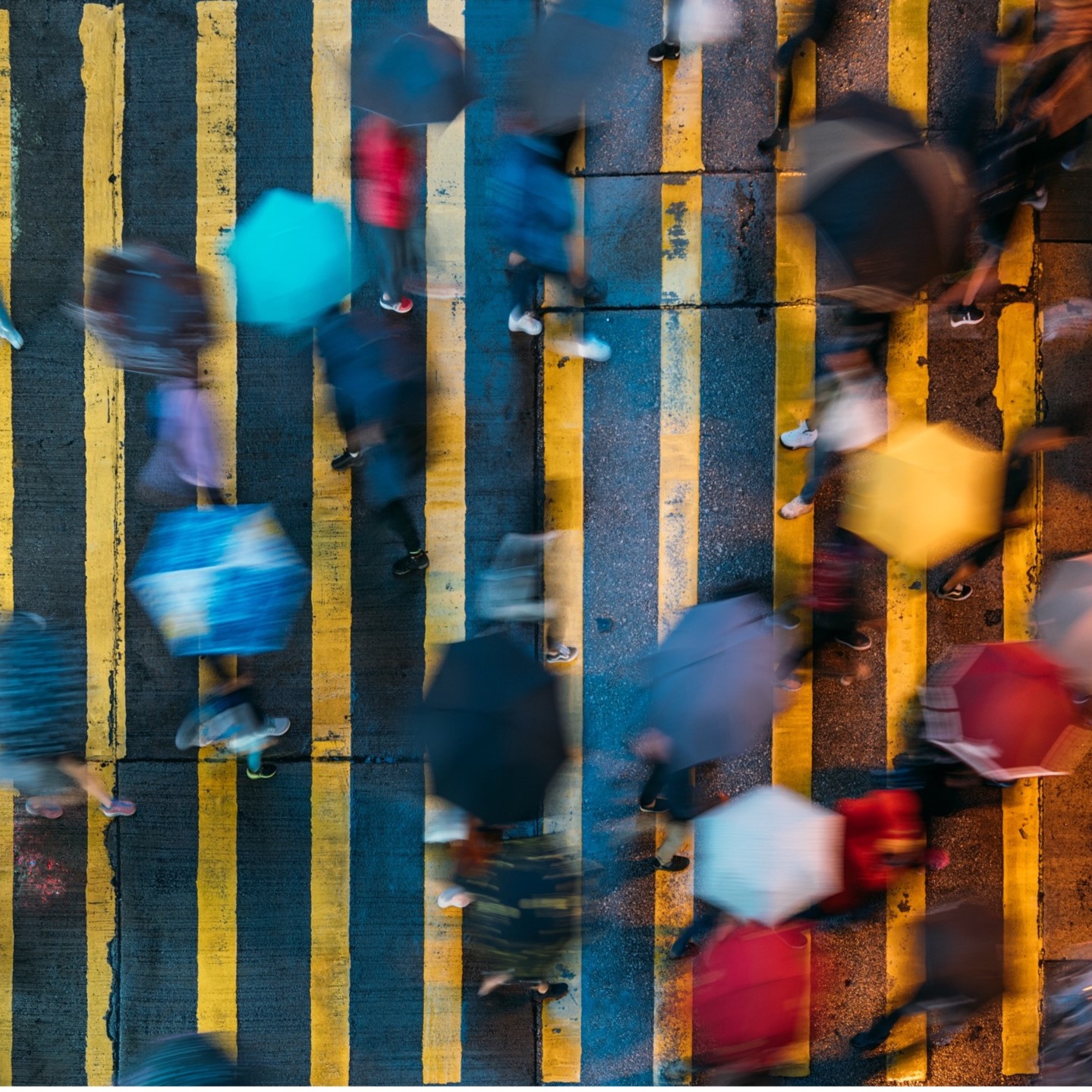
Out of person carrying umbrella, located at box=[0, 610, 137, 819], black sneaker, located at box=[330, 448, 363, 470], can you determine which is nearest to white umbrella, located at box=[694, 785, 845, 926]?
black sneaker, located at box=[330, 448, 363, 470]

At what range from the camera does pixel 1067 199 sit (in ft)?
20.5

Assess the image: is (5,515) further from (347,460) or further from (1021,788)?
(1021,788)

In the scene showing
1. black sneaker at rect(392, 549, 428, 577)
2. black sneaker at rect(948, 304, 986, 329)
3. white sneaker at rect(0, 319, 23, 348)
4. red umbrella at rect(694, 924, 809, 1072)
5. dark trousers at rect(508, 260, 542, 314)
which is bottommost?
red umbrella at rect(694, 924, 809, 1072)

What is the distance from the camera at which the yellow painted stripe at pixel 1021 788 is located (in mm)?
6227

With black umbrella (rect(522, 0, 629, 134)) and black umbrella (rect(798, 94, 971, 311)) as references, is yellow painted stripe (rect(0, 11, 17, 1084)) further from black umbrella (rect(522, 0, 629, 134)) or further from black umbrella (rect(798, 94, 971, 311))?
black umbrella (rect(798, 94, 971, 311))

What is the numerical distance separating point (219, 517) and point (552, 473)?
7.33 ft

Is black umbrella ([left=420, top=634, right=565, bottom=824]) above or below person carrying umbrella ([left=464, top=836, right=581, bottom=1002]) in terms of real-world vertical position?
above

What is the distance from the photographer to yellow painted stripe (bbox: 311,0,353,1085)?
6.24 meters

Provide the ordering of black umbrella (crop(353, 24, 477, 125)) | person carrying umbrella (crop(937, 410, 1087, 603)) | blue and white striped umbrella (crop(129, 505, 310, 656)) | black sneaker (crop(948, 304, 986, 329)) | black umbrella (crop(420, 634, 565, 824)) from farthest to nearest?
black sneaker (crop(948, 304, 986, 329)) < person carrying umbrella (crop(937, 410, 1087, 603)) < black umbrella (crop(353, 24, 477, 125)) < blue and white striped umbrella (crop(129, 505, 310, 656)) < black umbrella (crop(420, 634, 565, 824))

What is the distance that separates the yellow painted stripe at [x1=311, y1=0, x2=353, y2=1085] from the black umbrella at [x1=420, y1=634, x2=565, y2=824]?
5.07 ft

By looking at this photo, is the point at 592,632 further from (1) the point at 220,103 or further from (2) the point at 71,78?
(2) the point at 71,78

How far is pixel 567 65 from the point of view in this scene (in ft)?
17.8

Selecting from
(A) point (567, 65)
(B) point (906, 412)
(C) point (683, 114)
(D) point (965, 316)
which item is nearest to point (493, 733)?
(B) point (906, 412)

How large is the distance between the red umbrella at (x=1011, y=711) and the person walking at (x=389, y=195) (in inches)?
173
